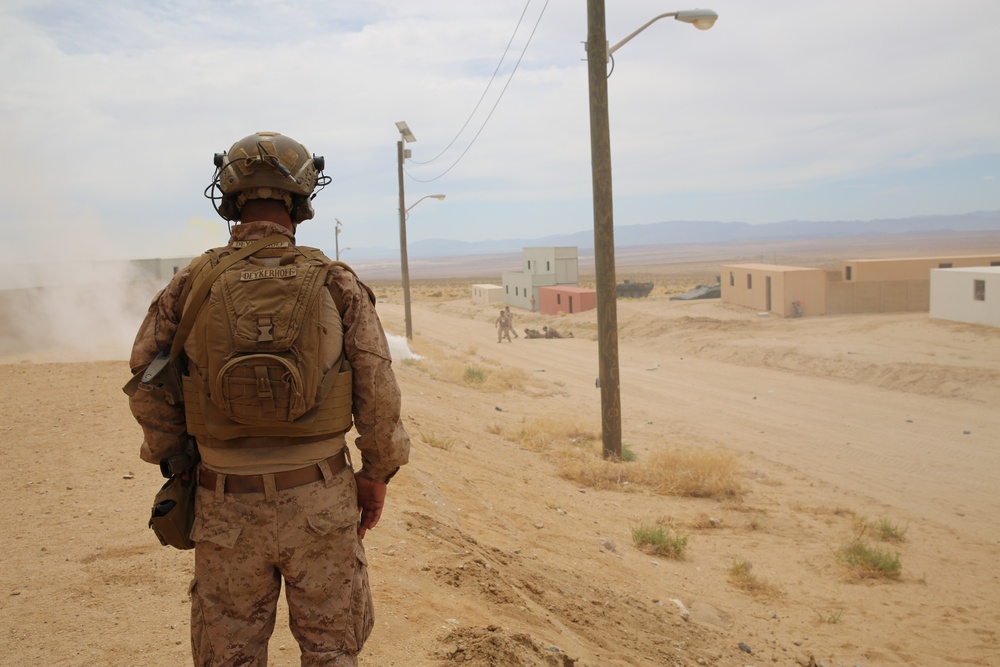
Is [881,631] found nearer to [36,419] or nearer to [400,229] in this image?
[36,419]

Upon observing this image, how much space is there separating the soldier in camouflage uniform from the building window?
28.7 m

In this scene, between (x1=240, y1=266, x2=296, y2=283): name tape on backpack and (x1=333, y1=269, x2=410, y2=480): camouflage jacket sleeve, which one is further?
(x1=333, y1=269, x2=410, y2=480): camouflage jacket sleeve

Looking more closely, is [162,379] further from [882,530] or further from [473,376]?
[473,376]

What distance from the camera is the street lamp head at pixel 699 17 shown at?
381 inches

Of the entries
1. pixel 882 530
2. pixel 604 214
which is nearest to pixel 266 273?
pixel 882 530

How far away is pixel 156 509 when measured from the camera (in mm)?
2746

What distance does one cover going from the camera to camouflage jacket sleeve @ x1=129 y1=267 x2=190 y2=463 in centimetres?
284

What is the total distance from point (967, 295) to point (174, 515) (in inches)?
1185

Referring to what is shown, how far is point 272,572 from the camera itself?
9.04 feet

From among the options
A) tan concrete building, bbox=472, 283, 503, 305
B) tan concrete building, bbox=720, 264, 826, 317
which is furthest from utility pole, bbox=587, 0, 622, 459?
tan concrete building, bbox=472, 283, 503, 305

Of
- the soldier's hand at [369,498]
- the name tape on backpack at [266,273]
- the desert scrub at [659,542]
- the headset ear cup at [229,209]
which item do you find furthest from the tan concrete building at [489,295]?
the name tape on backpack at [266,273]

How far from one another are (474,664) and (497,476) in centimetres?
566

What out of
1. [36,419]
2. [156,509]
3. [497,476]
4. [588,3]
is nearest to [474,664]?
[156,509]

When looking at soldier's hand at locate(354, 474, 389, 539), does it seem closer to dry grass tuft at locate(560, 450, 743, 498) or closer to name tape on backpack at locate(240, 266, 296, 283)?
name tape on backpack at locate(240, 266, 296, 283)
